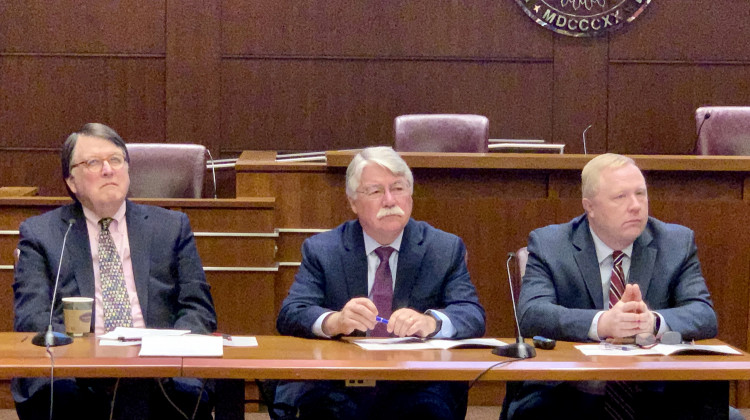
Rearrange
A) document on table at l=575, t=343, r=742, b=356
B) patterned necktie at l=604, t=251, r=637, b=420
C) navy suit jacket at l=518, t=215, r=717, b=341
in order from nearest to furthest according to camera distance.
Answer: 1. document on table at l=575, t=343, r=742, b=356
2. patterned necktie at l=604, t=251, r=637, b=420
3. navy suit jacket at l=518, t=215, r=717, b=341

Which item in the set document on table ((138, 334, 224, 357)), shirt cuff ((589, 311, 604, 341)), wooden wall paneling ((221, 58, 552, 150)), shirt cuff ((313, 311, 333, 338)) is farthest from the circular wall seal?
document on table ((138, 334, 224, 357))

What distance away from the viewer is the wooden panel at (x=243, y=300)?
13.1 feet

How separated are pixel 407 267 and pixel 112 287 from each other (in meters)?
0.90

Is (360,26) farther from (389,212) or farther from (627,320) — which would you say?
(627,320)

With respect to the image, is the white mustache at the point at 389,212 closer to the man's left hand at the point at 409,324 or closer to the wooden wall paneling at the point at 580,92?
the man's left hand at the point at 409,324

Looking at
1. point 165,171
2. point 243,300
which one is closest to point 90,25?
point 165,171

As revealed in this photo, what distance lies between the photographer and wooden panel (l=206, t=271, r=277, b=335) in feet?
13.1

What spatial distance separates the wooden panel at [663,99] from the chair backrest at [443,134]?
1715 millimetres

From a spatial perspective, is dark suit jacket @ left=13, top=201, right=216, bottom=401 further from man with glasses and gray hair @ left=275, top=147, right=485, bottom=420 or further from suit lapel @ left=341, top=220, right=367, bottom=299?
suit lapel @ left=341, top=220, right=367, bottom=299

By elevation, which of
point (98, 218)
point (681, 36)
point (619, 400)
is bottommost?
point (619, 400)

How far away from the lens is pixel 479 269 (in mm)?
4125

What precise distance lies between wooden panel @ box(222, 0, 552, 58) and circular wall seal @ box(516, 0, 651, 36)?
0.08 meters

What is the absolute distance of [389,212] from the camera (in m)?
2.99

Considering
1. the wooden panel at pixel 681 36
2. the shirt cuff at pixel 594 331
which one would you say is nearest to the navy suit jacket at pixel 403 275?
the shirt cuff at pixel 594 331
